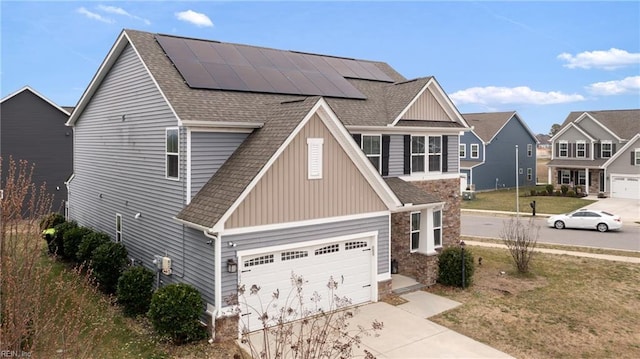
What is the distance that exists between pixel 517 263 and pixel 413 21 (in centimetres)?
1370

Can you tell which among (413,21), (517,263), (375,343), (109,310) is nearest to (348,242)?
(375,343)

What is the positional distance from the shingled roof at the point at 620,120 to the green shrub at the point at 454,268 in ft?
129

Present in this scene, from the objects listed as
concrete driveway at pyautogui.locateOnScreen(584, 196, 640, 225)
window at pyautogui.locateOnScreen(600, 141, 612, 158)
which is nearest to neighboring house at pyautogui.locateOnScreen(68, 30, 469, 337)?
concrete driveway at pyautogui.locateOnScreen(584, 196, 640, 225)

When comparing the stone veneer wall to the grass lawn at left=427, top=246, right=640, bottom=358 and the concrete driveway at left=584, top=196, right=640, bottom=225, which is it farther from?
the concrete driveway at left=584, top=196, right=640, bottom=225

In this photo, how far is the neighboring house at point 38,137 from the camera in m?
30.0

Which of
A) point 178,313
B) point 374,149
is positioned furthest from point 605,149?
point 178,313

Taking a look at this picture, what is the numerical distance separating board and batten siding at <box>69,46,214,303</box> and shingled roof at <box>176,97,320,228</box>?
65cm

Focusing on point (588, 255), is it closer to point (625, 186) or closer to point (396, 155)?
point (396, 155)

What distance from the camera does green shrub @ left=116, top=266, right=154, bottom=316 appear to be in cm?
1321

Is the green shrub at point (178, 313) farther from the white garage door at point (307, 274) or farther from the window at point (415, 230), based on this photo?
the window at point (415, 230)

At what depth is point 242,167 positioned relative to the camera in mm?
12383

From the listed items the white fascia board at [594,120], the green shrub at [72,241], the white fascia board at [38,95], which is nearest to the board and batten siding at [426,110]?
the green shrub at [72,241]

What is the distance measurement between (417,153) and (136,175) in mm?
10504

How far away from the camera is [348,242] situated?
1420 centimetres
